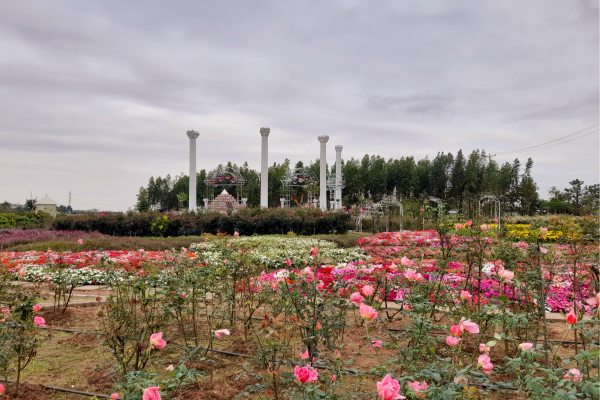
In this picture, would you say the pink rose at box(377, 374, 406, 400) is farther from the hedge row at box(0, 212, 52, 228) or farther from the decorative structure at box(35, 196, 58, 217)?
the decorative structure at box(35, 196, 58, 217)

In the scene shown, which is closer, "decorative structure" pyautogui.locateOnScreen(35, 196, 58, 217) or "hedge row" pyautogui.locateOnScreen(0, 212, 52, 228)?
"hedge row" pyautogui.locateOnScreen(0, 212, 52, 228)

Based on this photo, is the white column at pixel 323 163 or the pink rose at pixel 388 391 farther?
the white column at pixel 323 163

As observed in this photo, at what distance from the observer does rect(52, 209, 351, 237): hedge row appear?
45.1 feet

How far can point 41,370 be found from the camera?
9.18 feet

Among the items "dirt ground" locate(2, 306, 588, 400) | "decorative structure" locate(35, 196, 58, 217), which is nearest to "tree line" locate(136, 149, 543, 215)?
"decorative structure" locate(35, 196, 58, 217)

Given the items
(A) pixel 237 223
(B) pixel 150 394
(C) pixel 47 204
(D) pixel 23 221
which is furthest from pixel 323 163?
(C) pixel 47 204

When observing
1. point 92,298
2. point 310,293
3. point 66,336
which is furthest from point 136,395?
point 92,298

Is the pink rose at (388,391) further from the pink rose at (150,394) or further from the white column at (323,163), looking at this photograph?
the white column at (323,163)

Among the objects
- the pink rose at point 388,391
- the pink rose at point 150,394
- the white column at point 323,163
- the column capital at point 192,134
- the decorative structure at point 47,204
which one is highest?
the column capital at point 192,134

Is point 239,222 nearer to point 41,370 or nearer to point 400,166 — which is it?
point 41,370

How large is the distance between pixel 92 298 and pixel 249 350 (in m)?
3.23

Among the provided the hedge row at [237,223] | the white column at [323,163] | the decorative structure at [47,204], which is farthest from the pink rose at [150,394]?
the decorative structure at [47,204]

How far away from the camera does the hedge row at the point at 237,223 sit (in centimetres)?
1376

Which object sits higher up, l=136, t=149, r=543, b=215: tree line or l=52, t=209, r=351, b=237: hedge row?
l=136, t=149, r=543, b=215: tree line
